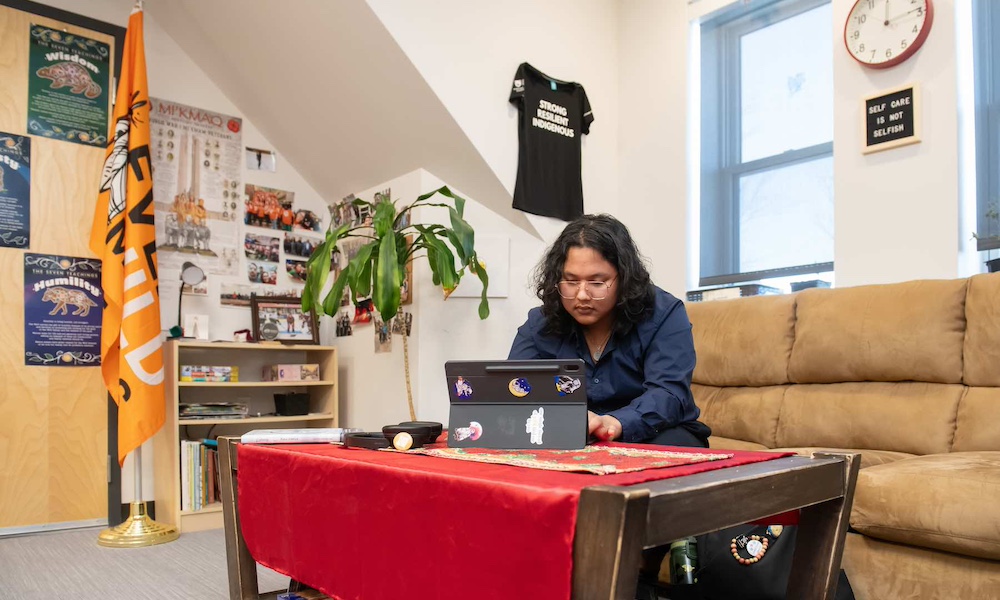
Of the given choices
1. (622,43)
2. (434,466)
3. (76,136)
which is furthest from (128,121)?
(434,466)

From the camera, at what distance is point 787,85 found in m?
3.44

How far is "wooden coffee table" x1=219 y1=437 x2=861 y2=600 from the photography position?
0.74m

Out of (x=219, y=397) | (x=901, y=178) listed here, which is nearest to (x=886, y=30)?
(x=901, y=178)

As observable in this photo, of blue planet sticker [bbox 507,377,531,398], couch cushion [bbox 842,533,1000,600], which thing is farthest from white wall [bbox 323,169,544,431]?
blue planet sticker [bbox 507,377,531,398]

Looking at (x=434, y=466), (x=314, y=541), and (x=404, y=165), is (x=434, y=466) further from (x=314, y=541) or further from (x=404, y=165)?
(x=404, y=165)

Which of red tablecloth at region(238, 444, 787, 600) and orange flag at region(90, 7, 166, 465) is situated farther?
orange flag at region(90, 7, 166, 465)

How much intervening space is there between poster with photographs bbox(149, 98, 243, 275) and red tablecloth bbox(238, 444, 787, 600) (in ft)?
8.74

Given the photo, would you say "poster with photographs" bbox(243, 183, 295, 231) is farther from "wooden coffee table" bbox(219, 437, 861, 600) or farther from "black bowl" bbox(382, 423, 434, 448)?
"wooden coffee table" bbox(219, 437, 861, 600)

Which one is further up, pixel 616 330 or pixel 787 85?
pixel 787 85

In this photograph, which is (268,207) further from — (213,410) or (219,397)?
(213,410)

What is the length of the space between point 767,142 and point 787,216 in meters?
0.39

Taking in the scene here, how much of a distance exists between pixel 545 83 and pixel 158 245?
2116 millimetres

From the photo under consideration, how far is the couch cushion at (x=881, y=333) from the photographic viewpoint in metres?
2.31

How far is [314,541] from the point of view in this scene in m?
1.23
